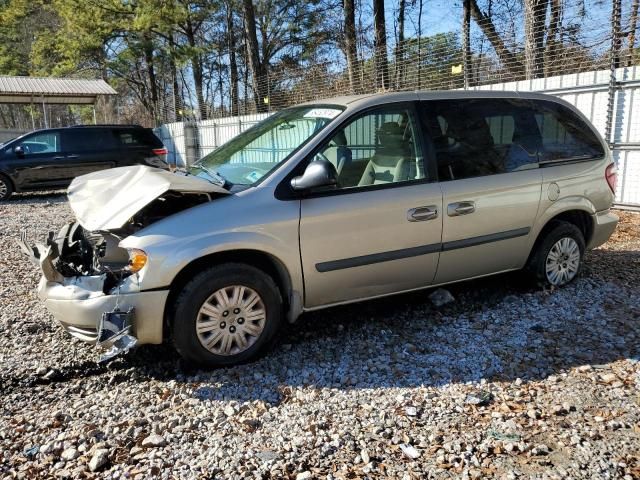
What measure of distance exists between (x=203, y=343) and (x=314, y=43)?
→ 80.1ft

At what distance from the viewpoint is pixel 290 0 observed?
25484 millimetres

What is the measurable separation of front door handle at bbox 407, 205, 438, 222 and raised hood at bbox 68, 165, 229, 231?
53.5 inches

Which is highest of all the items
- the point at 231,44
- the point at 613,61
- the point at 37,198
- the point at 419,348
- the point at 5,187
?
the point at 231,44

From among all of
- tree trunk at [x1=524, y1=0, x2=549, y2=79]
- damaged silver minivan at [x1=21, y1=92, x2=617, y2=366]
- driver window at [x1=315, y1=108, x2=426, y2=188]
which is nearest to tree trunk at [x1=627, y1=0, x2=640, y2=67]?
tree trunk at [x1=524, y1=0, x2=549, y2=79]

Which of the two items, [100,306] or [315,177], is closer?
[100,306]

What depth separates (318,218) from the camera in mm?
3543

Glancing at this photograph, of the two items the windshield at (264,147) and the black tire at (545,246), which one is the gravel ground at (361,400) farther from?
the windshield at (264,147)

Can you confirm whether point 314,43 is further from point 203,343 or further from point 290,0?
point 203,343

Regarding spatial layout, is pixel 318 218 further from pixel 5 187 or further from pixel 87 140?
pixel 5 187

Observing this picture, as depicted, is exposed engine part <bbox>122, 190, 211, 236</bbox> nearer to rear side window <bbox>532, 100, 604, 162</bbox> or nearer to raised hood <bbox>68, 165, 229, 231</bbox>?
raised hood <bbox>68, 165, 229, 231</bbox>

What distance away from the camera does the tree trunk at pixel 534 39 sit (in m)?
9.37

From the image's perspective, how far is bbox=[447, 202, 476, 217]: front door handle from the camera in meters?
3.97

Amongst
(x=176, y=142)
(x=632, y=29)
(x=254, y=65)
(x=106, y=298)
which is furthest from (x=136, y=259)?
(x=176, y=142)

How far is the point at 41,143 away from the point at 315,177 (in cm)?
1091
